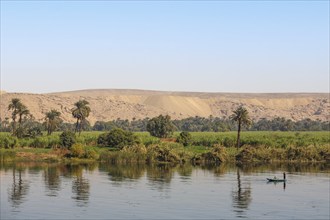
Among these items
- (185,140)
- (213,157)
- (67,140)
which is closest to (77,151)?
(67,140)

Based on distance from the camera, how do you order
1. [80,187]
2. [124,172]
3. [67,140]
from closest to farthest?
[80,187], [124,172], [67,140]

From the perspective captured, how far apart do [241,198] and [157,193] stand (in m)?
9.78

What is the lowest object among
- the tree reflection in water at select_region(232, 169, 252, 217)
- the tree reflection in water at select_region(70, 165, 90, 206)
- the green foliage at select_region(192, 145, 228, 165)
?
the tree reflection in water at select_region(232, 169, 252, 217)

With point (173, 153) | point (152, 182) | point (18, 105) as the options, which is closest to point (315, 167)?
point (173, 153)

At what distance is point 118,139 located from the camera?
127 meters

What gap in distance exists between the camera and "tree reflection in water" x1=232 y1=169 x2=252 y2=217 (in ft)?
206

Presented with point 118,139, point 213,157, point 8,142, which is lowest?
point 213,157

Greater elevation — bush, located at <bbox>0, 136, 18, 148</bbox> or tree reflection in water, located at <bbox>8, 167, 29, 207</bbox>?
bush, located at <bbox>0, 136, 18, 148</bbox>

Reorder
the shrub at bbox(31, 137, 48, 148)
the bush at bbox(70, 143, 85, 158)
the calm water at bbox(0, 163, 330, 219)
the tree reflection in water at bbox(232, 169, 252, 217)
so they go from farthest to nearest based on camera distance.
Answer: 1. the shrub at bbox(31, 137, 48, 148)
2. the bush at bbox(70, 143, 85, 158)
3. the tree reflection in water at bbox(232, 169, 252, 217)
4. the calm water at bbox(0, 163, 330, 219)

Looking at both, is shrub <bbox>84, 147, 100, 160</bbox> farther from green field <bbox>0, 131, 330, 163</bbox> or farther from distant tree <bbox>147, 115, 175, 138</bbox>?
distant tree <bbox>147, 115, 175, 138</bbox>

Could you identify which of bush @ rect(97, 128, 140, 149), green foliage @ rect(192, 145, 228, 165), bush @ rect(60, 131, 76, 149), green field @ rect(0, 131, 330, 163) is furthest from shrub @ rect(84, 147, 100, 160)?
green foliage @ rect(192, 145, 228, 165)

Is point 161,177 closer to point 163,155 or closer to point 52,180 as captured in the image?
point 52,180

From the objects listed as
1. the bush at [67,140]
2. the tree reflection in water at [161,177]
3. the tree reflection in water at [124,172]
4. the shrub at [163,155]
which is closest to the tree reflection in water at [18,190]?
the tree reflection in water at [124,172]

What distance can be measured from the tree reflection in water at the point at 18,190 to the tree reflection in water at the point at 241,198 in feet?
72.1
